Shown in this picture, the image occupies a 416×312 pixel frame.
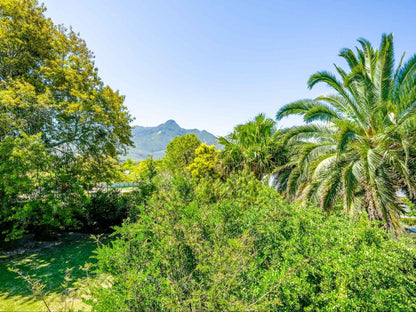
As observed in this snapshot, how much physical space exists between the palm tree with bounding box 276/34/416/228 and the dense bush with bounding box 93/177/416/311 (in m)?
2.67

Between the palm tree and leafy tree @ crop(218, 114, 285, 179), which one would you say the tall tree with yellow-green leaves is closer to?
A: leafy tree @ crop(218, 114, 285, 179)

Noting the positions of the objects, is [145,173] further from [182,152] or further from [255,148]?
[182,152]

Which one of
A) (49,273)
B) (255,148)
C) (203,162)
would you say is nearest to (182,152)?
(203,162)

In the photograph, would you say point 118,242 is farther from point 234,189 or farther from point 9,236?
point 9,236

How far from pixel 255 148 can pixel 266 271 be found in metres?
7.09

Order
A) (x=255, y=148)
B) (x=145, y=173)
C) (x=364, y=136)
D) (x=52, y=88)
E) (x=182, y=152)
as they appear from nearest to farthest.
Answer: (x=364, y=136), (x=255, y=148), (x=52, y=88), (x=145, y=173), (x=182, y=152)

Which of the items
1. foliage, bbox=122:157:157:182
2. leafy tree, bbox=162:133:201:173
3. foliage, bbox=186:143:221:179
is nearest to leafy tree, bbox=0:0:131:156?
foliage, bbox=122:157:157:182

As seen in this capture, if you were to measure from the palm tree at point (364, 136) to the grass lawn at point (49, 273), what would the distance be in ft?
20.0

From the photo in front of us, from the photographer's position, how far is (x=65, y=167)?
941cm

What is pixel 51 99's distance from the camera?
901cm

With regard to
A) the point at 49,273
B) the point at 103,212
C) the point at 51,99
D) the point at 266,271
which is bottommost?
the point at 49,273

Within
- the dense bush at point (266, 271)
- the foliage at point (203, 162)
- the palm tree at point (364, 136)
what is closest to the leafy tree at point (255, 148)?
the palm tree at point (364, 136)

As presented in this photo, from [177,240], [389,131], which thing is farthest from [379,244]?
[389,131]

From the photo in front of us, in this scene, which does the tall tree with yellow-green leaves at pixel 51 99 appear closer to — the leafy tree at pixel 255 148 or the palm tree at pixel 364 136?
the leafy tree at pixel 255 148
